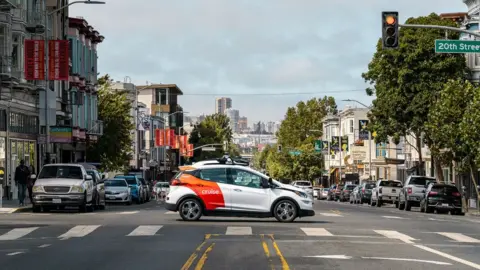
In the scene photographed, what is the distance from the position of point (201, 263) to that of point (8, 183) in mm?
38282

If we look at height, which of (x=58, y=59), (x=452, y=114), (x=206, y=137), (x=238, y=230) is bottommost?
(x=238, y=230)

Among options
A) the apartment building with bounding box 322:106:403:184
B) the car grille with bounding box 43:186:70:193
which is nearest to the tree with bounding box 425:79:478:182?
the car grille with bounding box 43:186:70:193

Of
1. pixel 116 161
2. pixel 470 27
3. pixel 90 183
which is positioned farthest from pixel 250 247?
pixel 116 161

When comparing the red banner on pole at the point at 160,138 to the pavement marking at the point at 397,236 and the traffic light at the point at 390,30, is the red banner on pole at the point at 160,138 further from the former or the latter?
the pavement marking at the point at 397,236

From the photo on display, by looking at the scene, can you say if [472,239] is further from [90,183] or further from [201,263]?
[90,183]

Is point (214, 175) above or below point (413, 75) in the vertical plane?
below

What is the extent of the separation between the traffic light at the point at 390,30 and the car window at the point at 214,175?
5.96m

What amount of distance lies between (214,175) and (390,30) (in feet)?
21.6

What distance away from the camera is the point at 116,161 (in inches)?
3196

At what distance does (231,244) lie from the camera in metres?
20.7

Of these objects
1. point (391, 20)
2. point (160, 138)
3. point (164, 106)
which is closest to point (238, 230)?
point (391, 20)

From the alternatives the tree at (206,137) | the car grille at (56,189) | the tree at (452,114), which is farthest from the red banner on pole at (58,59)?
the tree at (206,137)

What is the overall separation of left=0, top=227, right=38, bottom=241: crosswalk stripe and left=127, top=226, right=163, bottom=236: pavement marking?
269 cm

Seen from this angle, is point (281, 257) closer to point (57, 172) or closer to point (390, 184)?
point (57, 172)
